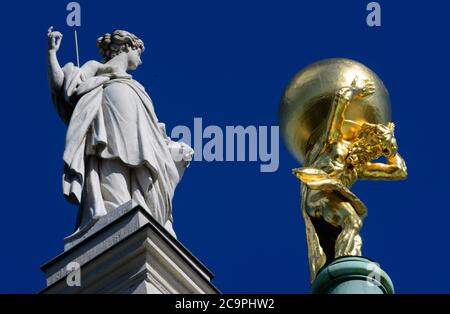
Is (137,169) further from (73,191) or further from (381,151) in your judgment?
(381,151)

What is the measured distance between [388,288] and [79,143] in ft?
11.1

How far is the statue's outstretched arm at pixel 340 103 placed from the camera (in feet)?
96.6

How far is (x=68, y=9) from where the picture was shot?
28.1 m

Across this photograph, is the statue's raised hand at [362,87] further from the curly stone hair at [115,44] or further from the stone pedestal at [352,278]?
the stone pedestal at [352,278]

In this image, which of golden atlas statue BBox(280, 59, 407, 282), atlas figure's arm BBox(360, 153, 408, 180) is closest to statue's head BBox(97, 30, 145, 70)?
golden atlas statue BBox(280, 59, 407, 282)

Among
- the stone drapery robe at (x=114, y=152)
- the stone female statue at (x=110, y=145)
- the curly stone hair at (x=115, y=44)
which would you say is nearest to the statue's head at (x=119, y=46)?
the curly stone hair at (x=115, y=44)

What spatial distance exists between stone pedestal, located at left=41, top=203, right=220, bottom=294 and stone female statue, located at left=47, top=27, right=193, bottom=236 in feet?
1.78

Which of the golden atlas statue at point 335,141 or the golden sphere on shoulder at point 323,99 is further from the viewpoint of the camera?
the golden sphere on shoulder at point 323,99

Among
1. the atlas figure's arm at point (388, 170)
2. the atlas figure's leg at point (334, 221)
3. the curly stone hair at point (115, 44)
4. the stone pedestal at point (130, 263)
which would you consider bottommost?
the stone pedestal at point (130, 263)

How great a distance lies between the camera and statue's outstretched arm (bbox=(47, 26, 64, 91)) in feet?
89.8

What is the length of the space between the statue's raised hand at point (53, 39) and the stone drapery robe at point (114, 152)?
591mm

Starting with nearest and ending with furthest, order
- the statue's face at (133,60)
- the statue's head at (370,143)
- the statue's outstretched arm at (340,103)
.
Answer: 1. the statue's face at (133,60)
2. the statue's outstretched arm at (340,103)
3. the statue's head at (370,143)
